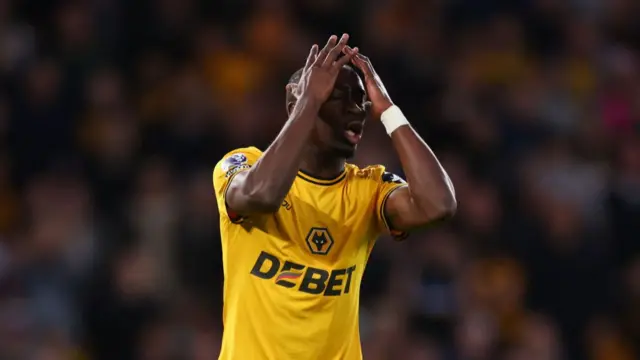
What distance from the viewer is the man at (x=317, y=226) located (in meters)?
4.61

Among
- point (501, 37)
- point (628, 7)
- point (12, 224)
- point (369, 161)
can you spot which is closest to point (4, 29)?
point (12, 224)

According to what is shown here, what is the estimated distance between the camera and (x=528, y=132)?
9922mm

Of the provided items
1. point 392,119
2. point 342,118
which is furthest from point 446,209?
point 342,118

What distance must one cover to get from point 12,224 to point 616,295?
4.72 metres

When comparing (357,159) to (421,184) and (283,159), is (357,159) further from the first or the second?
(283,159)

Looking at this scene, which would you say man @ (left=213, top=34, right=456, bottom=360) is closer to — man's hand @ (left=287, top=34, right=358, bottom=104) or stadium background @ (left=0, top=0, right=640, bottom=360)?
man's hand @ (left=287, top=34, right=358, bottom=104)

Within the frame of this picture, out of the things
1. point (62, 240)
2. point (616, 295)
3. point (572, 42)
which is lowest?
point (616, 295)

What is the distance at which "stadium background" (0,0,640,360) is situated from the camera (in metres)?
8.16

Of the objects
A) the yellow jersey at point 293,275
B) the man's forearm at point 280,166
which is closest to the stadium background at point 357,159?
the yellow jersey at point 293,275

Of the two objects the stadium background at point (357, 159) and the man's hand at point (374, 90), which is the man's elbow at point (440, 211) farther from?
the stadium background at point (357, 159)

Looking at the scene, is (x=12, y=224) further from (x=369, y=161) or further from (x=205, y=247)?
(x=369, y=161)

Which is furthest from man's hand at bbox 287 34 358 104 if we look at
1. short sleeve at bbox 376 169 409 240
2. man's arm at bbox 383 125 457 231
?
short sleeve at bbox 376 169 409 240

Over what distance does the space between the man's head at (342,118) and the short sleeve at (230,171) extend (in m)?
0.29

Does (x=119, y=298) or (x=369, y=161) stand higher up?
(x=369, y=161)
